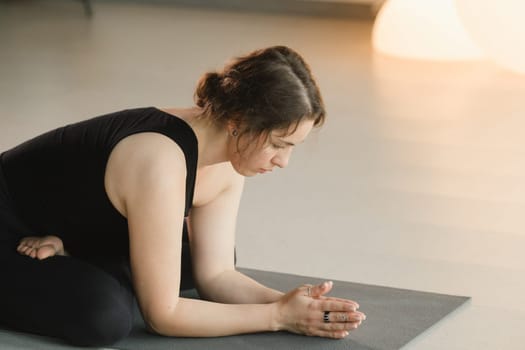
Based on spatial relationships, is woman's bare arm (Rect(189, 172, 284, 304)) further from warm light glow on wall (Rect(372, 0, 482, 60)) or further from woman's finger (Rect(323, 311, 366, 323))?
warm light glow on wall (Rect(372, 0, 482, 60))

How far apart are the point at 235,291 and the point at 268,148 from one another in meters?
0.47

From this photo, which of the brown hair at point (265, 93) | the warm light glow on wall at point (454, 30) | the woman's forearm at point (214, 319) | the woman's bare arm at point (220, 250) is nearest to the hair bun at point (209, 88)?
the brown hair at point (265, 93)

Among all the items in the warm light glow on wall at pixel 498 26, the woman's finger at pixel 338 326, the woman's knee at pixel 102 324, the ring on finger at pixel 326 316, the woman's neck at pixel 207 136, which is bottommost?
the woman's knee at pixel 102 324

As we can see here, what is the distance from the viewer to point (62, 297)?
2223 mm

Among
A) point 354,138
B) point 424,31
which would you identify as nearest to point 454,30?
point 424,31

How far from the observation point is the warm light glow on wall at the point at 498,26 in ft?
14.1

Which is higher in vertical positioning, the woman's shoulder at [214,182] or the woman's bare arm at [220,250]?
the woman's shoulder at [214,182]

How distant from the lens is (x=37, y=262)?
2268mm

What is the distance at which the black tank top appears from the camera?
2188 millimetres

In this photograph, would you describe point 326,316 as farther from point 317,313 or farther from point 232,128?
point 232,128

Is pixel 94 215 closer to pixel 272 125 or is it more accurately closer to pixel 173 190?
pixel 173 190

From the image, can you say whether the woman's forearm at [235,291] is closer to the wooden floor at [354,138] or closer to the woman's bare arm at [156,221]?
the woman's bare arm at [156,221]

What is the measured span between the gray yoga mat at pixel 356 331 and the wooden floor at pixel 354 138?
0.16ft

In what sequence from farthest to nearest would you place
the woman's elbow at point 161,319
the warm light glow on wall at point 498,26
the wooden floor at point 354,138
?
the warm light glow on wall at point 498,26, the wooden floor at point 354,138, the woman's elbow at point 161,319
